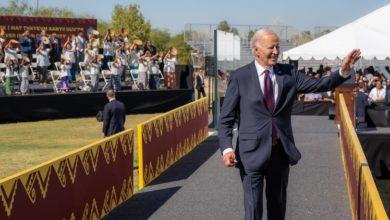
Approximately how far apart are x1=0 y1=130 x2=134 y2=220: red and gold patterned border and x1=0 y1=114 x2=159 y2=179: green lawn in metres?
4.72

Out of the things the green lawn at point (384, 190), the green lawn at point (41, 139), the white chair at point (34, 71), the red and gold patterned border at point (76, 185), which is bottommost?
the green lawn at point (41, 139)

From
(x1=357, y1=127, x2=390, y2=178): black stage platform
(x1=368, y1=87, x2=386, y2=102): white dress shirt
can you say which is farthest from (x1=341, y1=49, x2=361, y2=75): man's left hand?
(x1=368, y1=87, x2=386, y2=102): white dress shirt

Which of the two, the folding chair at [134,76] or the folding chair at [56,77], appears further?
the folding chair at [134,76]

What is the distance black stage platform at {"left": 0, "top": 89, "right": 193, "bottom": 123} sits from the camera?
26.6m

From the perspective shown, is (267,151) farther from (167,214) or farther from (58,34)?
(58,34)

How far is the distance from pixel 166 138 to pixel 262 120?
8521 mm

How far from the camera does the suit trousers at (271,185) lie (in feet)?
20.1

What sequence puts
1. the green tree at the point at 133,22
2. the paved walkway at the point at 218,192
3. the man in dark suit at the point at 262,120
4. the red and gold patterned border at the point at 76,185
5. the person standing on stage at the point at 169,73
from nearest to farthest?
the man in dark suit at the point at 262,120 → the red and gold patterned border at the point at 76,185 → the paved walkway at the point at 218,192 → the person standing on stage at the point at 169,73 → the green tree at the point at 133,22

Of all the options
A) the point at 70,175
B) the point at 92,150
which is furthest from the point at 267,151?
the point at 92,150

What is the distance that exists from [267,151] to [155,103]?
1007 inches

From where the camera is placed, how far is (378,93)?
26.4 metres

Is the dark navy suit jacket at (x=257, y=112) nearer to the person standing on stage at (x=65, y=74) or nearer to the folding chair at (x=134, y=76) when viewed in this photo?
the person standing on stage at (x=65, y=74)

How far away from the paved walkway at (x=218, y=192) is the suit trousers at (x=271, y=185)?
11.8 ft

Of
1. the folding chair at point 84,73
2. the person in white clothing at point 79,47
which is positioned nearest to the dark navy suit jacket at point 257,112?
the folding chair at point 84,73
